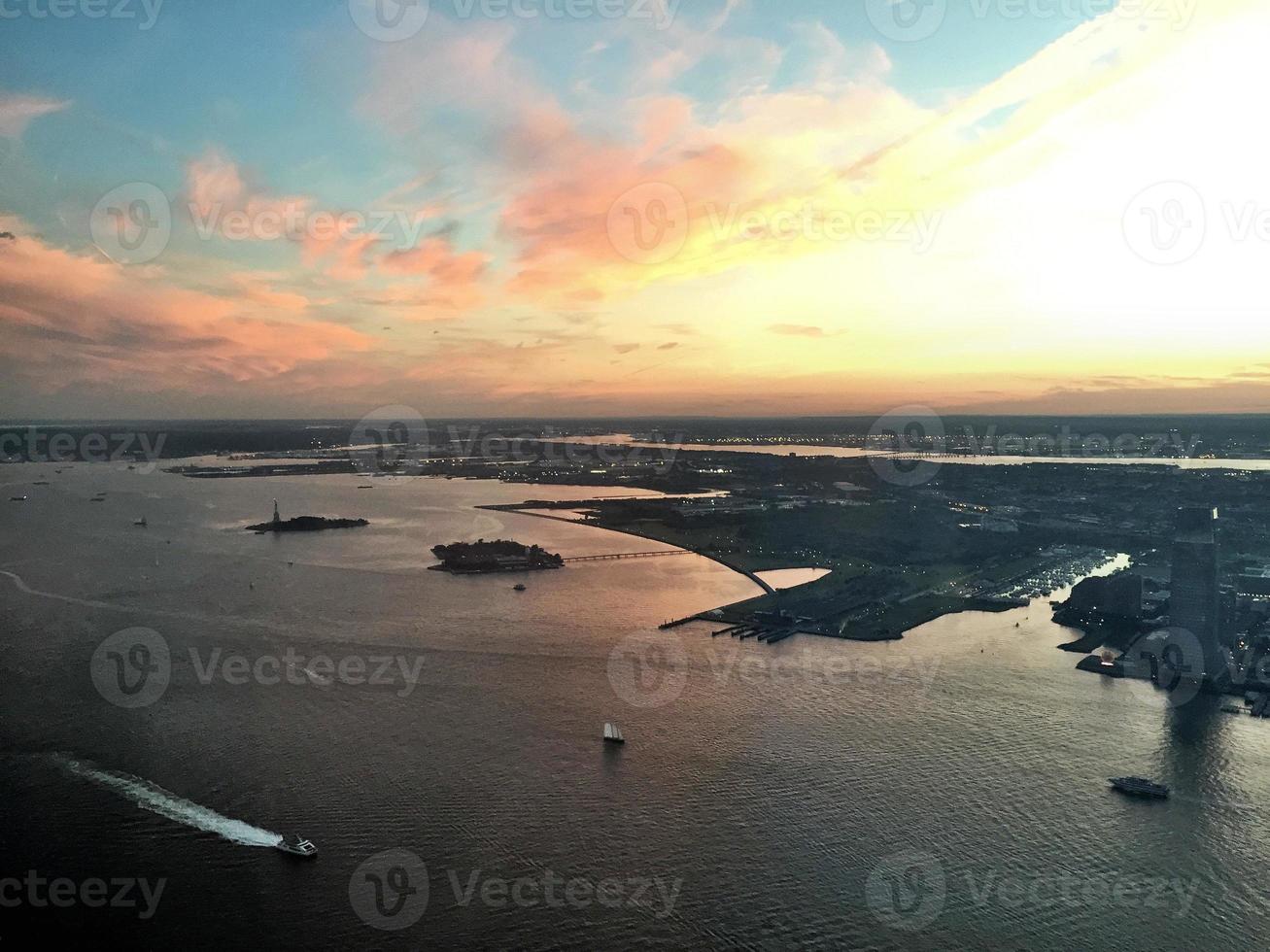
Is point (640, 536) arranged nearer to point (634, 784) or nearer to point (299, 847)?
point (634, 784)

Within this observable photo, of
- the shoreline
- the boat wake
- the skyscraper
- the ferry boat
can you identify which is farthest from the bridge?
the ferry boat

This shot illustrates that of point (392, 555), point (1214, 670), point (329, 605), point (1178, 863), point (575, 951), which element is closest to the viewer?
point (575, 951)

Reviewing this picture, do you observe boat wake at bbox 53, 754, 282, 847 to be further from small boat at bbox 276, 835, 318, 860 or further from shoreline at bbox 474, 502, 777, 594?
shoreline at bbox 474, 502, 777, 594

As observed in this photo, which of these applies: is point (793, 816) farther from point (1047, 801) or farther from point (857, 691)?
point (857, 691)

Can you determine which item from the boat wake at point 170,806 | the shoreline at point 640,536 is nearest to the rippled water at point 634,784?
the boat wake at point 170,806

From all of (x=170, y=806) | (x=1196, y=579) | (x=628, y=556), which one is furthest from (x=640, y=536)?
(x=170, y=806)

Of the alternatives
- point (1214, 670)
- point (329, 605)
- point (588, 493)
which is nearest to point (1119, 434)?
point (588, 493)
